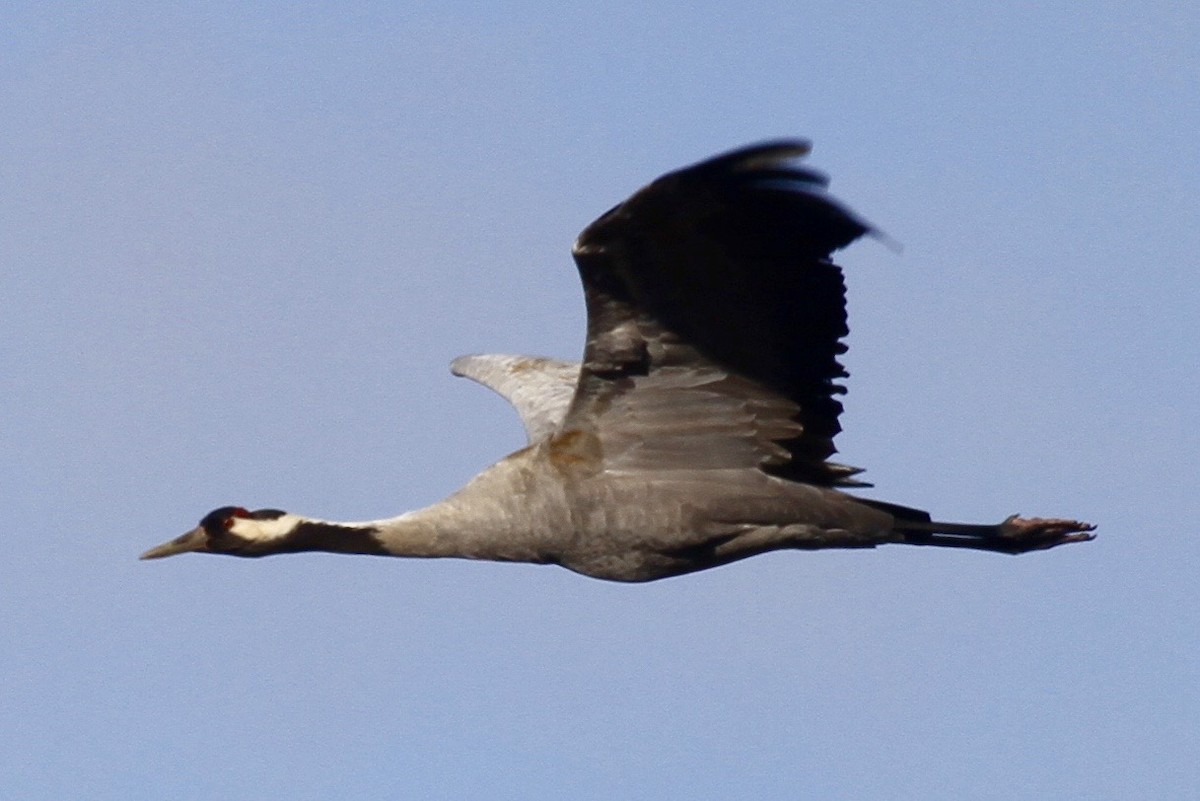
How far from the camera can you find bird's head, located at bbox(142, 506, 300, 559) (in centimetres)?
1044

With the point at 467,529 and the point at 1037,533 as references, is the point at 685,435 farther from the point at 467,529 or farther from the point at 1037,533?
the point at 1037,533

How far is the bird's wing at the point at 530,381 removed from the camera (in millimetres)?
12219

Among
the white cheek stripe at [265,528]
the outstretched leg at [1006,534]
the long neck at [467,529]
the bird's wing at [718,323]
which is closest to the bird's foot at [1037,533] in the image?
the outstretched leg at [1006,534]

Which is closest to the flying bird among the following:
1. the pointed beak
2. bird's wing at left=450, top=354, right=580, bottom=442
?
the pointed beak

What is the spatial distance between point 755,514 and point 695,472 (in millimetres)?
331

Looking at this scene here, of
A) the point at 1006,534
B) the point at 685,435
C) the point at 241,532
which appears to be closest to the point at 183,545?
the point at 241,532

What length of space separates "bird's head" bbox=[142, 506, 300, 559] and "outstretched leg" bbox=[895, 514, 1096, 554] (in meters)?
2.93

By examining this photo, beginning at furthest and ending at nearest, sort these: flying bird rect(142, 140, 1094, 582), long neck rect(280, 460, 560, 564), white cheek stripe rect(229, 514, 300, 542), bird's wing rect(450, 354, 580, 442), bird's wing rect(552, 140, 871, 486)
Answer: bird's wing rect(450, 354, 580, 442), white cheek stripe rect(229, 514, 300, 542), long neck rect(280, 460, 560, 564), flying bird rect(142, 140, 1094, 582), bird's wing rect(552, 140, 871, 486)

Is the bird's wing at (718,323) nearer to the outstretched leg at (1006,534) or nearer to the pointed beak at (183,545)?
the outstretched leg at (1006,534)

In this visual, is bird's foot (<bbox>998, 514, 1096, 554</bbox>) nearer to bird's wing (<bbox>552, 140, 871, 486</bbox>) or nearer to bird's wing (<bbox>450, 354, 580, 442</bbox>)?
bird's wing (<bbox>552, 140, 871, 486</bbox>)

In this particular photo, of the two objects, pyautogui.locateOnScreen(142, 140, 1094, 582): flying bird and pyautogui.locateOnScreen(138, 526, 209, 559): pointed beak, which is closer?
pyautogui.locateOnScreen(142, 140, 1094, 582): flying bird

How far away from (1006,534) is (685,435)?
1.90 metres

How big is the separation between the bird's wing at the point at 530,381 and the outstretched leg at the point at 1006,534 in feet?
7.57

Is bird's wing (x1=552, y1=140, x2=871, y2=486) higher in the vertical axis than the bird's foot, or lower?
higher
